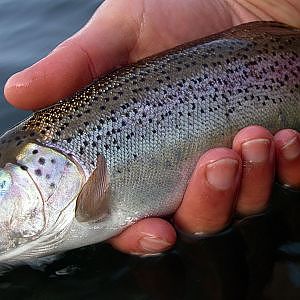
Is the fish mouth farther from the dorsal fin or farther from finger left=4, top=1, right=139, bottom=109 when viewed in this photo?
finger left=4, top=1, right=139, bottom=109

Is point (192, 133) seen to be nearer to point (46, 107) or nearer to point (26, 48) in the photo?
point (46, 107)

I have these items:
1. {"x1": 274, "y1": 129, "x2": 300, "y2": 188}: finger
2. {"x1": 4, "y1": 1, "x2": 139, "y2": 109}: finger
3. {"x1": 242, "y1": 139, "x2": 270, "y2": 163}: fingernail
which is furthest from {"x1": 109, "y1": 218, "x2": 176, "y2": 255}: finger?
{"x1": 4, "y1": 1, "x2": 139, "y2": 109}: finger

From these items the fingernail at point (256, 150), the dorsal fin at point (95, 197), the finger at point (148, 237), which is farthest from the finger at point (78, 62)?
the fingernail at point (256, 150)

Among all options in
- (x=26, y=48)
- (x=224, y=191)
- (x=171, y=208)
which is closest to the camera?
(x=224, y=191)

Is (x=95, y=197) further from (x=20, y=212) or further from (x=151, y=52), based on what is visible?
(x=151, y=52)

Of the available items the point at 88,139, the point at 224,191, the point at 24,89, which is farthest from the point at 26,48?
the point at 224,191

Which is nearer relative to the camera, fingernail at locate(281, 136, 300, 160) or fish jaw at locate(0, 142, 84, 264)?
fish jaw at locate(0, 142, 84, 264)

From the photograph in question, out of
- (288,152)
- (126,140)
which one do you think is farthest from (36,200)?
(288,152)

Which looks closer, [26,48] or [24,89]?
[24,89]
